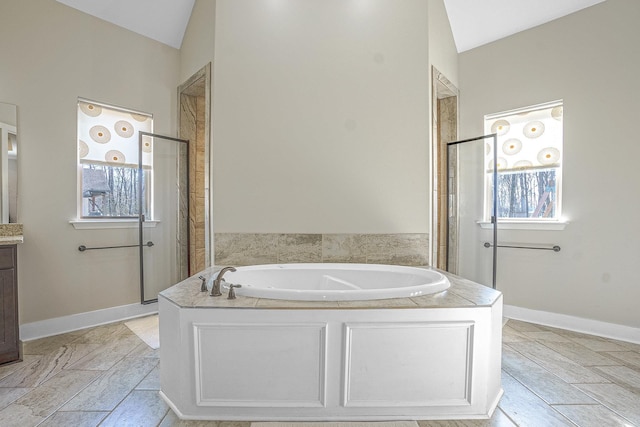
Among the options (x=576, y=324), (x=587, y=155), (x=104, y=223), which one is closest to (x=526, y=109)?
(x=587, y=155)

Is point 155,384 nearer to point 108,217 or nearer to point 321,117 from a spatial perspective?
point 108,217

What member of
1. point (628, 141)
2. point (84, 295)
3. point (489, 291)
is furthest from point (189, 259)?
point (628, 141)

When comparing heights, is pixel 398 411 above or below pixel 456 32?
below

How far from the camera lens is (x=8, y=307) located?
7.34 ft

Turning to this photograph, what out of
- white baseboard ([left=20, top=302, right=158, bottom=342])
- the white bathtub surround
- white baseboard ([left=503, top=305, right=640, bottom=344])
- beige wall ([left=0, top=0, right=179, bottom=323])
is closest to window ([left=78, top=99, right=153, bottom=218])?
beige wall ([left=0, top=0, right=179, bottom=323])

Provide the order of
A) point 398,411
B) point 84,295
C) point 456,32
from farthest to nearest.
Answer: point 456,32 < point 84,295 < point 398,411

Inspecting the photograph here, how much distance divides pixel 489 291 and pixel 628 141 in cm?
196

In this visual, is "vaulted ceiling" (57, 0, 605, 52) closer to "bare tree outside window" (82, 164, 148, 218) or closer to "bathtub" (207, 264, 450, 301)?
"bare tree outside window" (82, 164, 148, 218)

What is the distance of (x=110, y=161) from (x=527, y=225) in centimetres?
397

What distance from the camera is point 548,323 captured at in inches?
120

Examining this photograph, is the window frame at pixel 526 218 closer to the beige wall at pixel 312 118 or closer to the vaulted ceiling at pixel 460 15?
the vaulted ceiling at pixel 460 15

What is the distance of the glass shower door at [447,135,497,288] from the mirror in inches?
145

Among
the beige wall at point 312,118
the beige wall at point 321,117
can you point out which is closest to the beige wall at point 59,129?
the beige wall at point 312,118

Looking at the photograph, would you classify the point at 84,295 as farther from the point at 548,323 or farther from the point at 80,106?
the point at 548,323
